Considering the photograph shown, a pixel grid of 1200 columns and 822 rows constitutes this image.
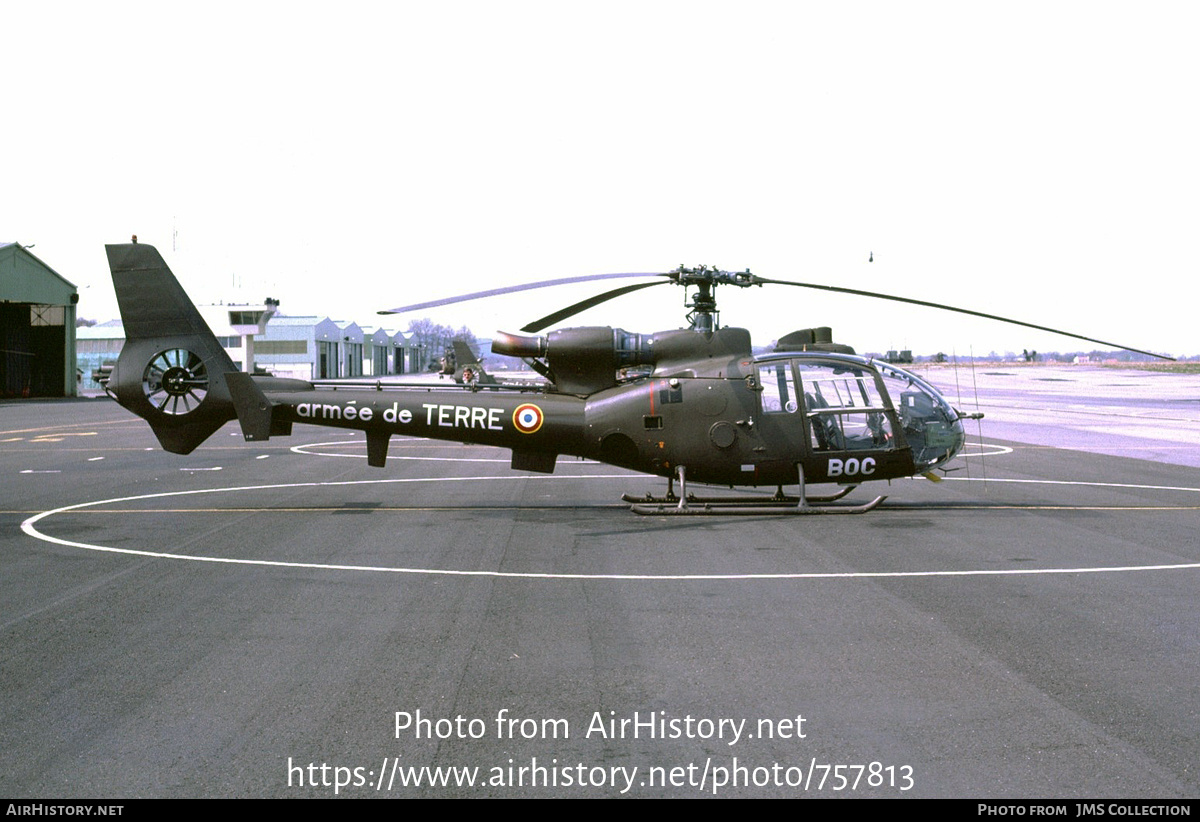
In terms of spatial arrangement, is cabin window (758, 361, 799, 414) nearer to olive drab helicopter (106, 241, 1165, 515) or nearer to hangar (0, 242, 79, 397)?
olive drab helicopter (106, 241, 1165, 515)

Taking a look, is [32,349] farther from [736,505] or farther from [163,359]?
[736,505]

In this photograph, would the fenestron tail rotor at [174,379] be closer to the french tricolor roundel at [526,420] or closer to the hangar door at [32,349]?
the french tricolor roundel at [526,420]

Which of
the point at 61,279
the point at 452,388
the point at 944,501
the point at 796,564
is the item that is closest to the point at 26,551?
the point at 452,388

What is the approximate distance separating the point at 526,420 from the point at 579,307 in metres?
2.59

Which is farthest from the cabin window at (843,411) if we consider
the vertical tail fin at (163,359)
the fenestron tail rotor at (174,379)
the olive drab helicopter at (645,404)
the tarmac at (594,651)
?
the fenestron tail rotor at (174,379)

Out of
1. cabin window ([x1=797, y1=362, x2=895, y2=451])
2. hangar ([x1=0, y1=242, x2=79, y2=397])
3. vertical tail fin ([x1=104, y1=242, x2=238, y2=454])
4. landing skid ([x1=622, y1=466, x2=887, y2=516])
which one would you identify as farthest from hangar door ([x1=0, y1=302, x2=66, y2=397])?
cabin window ([x1=797, y1=362, x2=895, y2=451])

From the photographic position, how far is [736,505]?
17.3 meters

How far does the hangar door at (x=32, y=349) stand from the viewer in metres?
80.9

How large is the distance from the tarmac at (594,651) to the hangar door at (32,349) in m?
73.8

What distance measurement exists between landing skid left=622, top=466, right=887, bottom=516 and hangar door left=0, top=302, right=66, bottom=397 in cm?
7940
